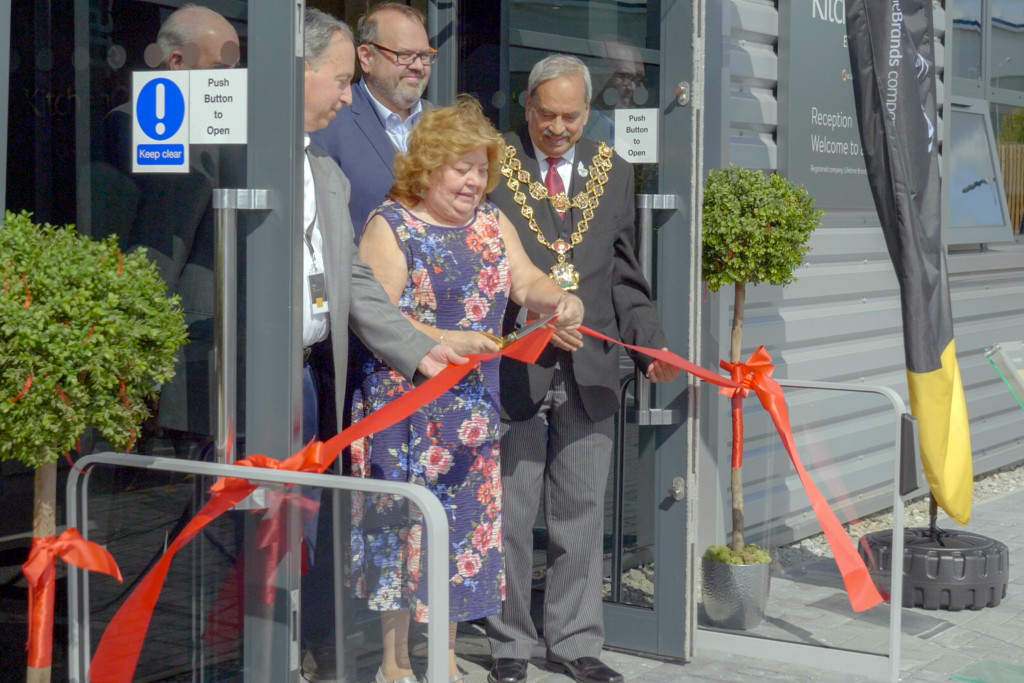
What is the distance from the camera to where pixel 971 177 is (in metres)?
8.84

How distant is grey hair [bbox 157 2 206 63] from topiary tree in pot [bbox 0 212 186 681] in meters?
0.52

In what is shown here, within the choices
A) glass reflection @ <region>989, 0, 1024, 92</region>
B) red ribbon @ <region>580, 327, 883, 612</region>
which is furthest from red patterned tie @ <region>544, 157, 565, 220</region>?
glass reflection @ <region>989, 0, 1024, 92</region>

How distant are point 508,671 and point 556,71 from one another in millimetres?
1948

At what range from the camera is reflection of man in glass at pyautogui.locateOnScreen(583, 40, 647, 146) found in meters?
4.78

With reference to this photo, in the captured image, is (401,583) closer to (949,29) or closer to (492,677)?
(492,677)

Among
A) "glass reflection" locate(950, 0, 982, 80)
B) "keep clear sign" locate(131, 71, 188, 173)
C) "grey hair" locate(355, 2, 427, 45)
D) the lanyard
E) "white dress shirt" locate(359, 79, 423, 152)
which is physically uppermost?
"glass reflection" locate(950, 0, 982, 80)

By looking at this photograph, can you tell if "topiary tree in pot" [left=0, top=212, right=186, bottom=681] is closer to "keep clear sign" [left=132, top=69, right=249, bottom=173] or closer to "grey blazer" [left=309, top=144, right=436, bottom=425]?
"keep clear sign" [left=132, top=69, right=249, bottom=173]

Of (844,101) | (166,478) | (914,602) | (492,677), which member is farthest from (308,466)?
(844,101)

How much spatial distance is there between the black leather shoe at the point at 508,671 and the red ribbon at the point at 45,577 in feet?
5.88

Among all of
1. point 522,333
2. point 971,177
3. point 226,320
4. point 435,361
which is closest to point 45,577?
point 226,320

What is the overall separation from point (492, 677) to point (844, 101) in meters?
3.70

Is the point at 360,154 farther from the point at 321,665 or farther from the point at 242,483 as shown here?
the point at 321,665

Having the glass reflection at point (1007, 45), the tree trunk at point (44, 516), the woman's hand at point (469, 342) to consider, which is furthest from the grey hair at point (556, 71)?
the glass reflection at point (1007, 45)

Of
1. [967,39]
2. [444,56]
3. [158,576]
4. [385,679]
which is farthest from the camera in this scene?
[967,39]
